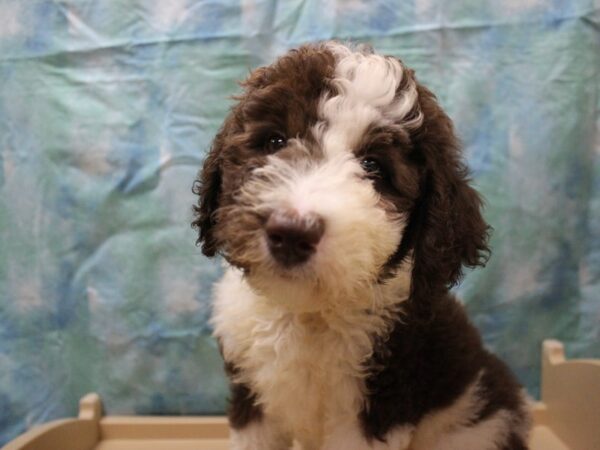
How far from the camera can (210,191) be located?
6.23 ft

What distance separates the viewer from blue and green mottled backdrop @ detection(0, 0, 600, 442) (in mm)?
2777

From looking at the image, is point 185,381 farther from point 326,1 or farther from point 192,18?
point 326,1

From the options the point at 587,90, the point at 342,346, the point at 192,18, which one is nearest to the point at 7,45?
the point at 192,18

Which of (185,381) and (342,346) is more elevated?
(342,346)

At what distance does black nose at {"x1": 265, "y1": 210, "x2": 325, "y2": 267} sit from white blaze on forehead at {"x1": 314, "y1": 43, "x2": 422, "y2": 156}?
330mm

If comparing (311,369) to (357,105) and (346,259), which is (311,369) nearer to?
(346,259)

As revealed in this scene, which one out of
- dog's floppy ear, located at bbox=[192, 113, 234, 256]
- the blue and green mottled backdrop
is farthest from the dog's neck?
the blue and green mottled backdrop

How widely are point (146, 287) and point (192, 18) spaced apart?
1239 millimetres

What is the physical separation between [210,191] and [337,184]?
505 mm

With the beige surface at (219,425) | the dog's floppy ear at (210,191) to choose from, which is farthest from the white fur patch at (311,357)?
the beige surface at (219,425)

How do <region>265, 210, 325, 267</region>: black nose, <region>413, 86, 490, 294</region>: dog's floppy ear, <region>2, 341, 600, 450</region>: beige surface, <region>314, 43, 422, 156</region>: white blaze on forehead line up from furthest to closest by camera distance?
<region>2, 341, 600, 450</region>: beige surface < <region>413, 86, 490, 294</region>: dog's floppy ear < <region>314, 43, 422, 156</region>: white blaze on forehead < <region>265, 210, 325, 267</region>: black nose

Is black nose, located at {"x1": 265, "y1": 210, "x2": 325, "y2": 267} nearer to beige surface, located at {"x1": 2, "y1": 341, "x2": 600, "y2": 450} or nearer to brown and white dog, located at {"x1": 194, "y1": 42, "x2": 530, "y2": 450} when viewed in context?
brown and white dog, located at {"x1": 194, "y1": 42, "x2": 530, "y2": 450}

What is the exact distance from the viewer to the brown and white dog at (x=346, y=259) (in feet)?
4.97

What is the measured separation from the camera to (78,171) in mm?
2857
